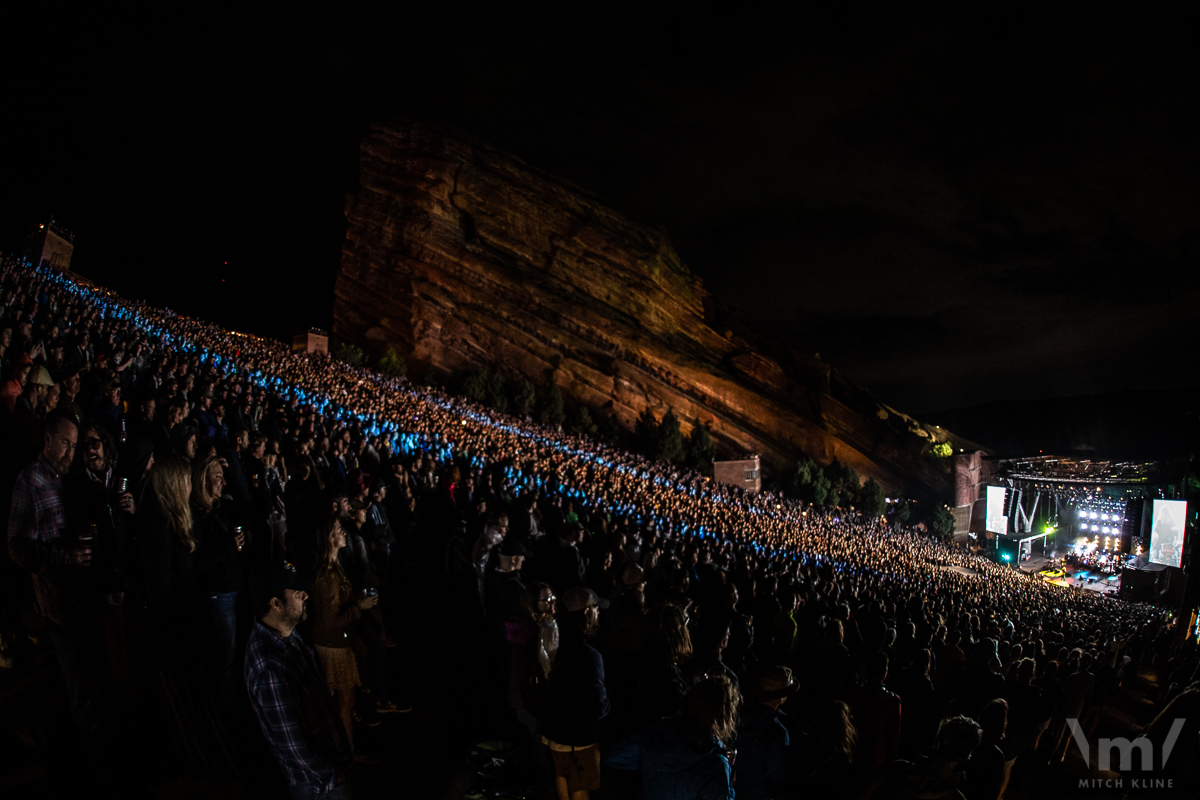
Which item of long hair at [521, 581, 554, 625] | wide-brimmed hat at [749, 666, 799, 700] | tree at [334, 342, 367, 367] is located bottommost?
wide-brimmed hat at [749, 666, 799, 700]

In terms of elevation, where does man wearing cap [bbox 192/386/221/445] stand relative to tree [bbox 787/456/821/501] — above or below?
below

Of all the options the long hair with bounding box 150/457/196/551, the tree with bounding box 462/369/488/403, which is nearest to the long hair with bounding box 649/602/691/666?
the long hair with bounding box 150/457/196/551

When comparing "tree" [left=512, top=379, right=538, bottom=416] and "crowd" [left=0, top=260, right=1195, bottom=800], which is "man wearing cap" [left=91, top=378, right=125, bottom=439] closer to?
"crowd" [left=0, top=260, right=1195, bottom=800]

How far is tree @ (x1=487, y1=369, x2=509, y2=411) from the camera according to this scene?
48.5 metres

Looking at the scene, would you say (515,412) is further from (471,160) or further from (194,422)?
(194,422)

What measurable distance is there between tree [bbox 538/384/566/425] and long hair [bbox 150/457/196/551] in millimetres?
44711

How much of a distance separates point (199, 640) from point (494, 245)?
200 feet

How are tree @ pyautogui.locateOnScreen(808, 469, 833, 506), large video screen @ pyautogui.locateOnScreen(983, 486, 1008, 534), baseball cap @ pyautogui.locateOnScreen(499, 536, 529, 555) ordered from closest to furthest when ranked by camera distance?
baseball cap @ pyautogui.locateOnScreen(499, 536, 529, 555)
large video screen @ pyautogui.locateOnScreen(983, 486, 1008, 534)
tree @ pyautogui.locateOnScreen(808, 469, 833, 506)

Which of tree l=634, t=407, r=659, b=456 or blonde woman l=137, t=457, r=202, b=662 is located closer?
blonde woman l=137, t=457, r=202, b=662

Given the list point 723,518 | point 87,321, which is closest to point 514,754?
point 87,321

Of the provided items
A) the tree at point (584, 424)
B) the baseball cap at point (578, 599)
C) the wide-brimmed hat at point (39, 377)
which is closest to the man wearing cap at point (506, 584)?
the baseball cap at point (578, 599)

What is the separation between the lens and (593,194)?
70500 mm

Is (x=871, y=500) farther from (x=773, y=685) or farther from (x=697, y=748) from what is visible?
(x=697, y=748)

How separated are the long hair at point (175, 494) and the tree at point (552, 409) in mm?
44711
